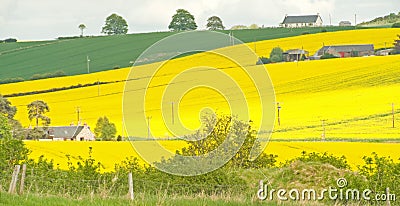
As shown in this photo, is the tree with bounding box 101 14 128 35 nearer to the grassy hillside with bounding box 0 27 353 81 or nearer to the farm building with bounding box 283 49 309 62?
the grassy hillside with bounding box 0 27 353 81

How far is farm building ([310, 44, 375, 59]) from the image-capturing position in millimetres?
78875

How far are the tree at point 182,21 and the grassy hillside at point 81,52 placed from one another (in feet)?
16.9

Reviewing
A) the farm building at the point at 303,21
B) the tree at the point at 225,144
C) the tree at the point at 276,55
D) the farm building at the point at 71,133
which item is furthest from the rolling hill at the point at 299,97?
the farm building at the point at 303,21

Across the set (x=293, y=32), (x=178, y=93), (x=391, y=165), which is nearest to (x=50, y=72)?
(x=293, y=32)

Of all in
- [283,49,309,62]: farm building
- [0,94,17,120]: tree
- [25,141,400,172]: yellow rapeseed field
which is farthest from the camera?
[283,49,309,62]: farm building

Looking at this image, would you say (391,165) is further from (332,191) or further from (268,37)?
(268,37)

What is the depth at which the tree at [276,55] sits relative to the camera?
7575cm

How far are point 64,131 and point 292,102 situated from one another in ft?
50.9

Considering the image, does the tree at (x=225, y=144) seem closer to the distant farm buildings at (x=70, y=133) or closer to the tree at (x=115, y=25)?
the distant farm buildings at (x=70, y=133)

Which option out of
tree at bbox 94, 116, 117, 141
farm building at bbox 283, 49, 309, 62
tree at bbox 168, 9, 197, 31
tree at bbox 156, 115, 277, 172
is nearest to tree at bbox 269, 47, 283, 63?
farm building at bbox 283, 49, 309, 62

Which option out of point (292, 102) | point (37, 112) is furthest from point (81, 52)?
point (292, 102)

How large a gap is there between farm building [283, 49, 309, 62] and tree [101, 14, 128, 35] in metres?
40.2

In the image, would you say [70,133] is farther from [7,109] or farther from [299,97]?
[299,97]

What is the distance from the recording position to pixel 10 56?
92.9 metres
